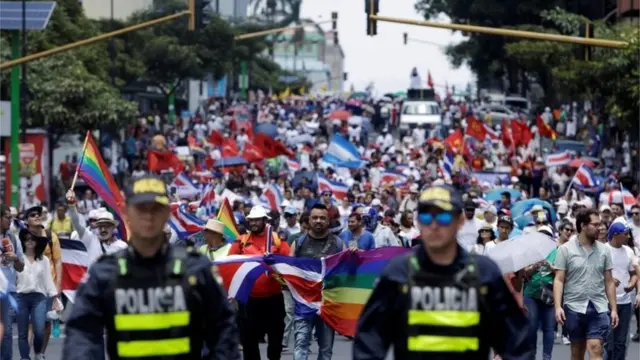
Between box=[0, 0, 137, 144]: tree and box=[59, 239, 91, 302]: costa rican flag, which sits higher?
box=[0, 0, 137, 144]: tree

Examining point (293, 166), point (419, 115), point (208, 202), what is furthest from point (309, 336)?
point (419, 115)

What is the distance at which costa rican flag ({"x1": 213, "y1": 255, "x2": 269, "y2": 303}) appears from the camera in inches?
595

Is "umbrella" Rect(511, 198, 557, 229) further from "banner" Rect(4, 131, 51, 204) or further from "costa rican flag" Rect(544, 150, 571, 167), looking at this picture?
"costa rican flag" Rect(544, 150, 571, 167)

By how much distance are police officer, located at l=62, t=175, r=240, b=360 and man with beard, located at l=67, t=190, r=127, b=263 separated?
8.22 meters

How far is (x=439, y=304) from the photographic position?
7.24 m

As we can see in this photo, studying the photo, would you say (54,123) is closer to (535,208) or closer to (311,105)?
(535,208)

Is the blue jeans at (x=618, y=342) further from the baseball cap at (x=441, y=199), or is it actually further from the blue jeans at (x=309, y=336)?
the baseball cap at (x=441, y=199)

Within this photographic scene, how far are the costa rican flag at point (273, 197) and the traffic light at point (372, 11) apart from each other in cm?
492

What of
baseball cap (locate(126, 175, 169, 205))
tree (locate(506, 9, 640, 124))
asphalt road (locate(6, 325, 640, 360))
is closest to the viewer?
baseball cap (locate(126, 175, 169, 205))

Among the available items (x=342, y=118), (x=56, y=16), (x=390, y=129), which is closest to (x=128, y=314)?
(x=56, y=16)

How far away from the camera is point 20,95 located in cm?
3806

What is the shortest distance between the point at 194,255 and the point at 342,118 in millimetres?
70967

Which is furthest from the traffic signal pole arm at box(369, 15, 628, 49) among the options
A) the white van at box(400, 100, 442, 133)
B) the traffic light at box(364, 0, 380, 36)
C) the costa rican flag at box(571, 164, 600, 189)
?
the white van at box(400, 100, 442, 133)

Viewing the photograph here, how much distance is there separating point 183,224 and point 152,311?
13.6 metres
